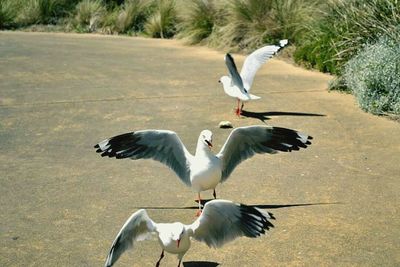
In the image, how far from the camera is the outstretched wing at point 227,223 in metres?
3.51

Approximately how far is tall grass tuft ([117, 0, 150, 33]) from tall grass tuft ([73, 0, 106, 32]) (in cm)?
78

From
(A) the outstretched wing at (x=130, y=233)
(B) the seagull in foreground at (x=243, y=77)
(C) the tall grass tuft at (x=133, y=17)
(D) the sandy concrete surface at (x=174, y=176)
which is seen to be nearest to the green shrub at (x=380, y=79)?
(D) the sandy concrete surface at (x=174, y=176)

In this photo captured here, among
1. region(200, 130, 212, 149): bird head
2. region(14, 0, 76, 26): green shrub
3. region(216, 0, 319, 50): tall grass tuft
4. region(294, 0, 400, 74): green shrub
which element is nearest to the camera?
region(200, 130, 212, 149): bird head

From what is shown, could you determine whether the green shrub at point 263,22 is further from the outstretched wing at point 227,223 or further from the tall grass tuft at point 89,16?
the outstretched wing at point 227,223

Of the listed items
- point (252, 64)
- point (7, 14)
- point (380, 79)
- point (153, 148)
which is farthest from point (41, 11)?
point (153, 148)

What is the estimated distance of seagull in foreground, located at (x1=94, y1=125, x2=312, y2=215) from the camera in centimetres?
452

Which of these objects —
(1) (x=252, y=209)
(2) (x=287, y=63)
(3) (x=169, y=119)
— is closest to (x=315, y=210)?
(1) (x=252, y=209)

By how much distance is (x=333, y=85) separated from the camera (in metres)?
8.95

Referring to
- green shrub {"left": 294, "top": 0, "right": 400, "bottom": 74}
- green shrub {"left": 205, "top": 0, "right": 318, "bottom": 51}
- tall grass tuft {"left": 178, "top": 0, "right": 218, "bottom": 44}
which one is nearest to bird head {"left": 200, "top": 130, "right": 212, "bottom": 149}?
green shrub {"left": 294, "top": 0, "right": 400, "bottom": 74}

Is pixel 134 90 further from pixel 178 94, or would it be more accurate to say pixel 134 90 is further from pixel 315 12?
pixel 315 12

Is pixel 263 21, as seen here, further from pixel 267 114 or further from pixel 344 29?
pixel 267 114

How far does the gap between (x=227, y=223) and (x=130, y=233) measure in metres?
0.57

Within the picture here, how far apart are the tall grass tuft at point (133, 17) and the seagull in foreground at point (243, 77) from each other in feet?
31.5

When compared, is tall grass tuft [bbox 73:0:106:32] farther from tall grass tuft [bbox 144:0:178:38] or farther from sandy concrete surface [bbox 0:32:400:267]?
sandy concrete surface [bbox 0:32:400:267]
